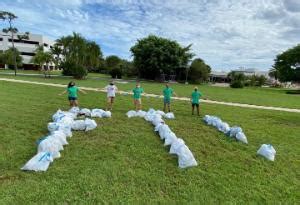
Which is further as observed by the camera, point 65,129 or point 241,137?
point 241,137

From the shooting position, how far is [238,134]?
832 cm

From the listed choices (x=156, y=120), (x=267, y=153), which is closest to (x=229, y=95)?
(x=156, y=120)

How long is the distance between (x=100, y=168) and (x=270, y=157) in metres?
3.94

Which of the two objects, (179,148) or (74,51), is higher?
(74,51)

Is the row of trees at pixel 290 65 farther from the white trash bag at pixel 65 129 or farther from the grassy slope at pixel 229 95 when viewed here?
the white trash bag at pixel 65 129

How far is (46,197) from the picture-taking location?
4.32 m

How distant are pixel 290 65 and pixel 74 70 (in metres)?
44.5

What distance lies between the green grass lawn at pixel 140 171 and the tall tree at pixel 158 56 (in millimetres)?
41110

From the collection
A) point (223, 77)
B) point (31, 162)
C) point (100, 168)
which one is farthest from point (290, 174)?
point (223, 77)

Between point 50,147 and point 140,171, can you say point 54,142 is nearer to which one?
point 50,147

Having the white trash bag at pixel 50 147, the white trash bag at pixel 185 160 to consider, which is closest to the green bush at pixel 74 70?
the white trash bag at pixel 50 147

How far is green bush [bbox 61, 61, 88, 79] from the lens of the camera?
133 ft

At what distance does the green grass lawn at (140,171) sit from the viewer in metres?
4.55

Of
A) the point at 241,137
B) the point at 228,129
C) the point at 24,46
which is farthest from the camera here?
the point at 24,46
